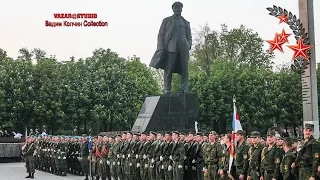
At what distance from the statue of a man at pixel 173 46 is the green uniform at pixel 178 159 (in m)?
4.68

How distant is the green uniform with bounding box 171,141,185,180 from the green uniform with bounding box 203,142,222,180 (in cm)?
115

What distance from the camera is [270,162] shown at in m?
10.7

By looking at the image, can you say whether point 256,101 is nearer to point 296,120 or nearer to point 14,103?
point 296,120

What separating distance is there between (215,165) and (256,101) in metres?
28.9

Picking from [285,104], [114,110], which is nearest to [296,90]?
[285,104]

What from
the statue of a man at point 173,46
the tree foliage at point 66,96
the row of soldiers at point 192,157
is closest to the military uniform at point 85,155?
the row of soldiers at point 192,157

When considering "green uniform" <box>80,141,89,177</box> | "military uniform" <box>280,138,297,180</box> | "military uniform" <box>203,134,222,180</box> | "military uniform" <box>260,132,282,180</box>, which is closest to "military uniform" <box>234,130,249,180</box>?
"military uniform" <box>260,132,282,180</box>

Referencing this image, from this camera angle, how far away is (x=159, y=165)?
48.8 ft

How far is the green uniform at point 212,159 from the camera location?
12.7m

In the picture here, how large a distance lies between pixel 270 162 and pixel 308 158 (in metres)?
1.41

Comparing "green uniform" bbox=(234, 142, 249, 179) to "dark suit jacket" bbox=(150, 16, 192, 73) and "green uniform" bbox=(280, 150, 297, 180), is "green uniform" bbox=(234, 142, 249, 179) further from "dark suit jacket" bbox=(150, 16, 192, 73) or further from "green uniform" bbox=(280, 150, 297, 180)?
"dark suit jacket" bbox=(150, 16, 192, 73)

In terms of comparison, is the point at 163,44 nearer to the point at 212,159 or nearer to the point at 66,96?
the point at 212,159

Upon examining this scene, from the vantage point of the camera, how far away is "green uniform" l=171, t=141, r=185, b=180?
14.1 m

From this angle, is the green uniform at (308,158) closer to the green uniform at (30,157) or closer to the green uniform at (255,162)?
the green uniform at (255,162)
